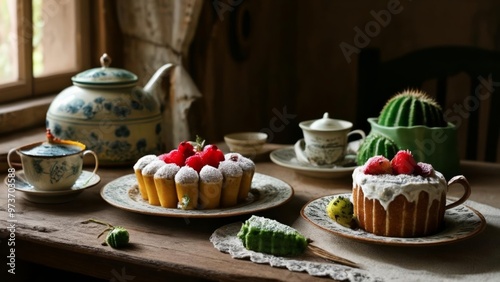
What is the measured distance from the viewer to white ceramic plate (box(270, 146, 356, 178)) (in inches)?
60.4

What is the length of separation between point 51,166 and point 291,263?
0.52m

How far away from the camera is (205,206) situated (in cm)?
129

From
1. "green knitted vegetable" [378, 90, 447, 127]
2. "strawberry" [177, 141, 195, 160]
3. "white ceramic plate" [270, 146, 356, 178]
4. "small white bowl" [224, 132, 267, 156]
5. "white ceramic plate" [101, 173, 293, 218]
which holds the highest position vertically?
"green knitted vegetable" [378, 90, 447, 127]

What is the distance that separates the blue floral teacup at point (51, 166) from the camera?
1.36 metres

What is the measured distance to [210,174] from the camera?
1.27 metres

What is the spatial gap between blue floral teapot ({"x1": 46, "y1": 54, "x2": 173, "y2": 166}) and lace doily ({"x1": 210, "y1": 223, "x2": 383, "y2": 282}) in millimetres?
484

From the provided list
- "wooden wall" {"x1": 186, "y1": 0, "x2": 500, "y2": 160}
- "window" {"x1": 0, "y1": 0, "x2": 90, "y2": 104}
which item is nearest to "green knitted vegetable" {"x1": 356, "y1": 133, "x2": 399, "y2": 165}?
"wooden wall" {"x1": 186, "y1": 0, "x2": 500, "y2": 160}

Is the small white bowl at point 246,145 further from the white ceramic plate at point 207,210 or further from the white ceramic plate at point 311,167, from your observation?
the white ceramic plate at point 207,210

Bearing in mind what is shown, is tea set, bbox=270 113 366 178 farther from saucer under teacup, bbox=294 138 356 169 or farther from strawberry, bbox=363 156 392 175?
strawberry, bbox=363 156 392 175

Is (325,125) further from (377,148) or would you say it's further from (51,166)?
(51,166)

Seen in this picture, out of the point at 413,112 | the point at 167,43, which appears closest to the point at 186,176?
the point at 413,112

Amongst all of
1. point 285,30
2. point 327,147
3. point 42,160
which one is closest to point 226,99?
point 285,30

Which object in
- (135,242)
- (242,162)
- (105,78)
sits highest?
(105,78)

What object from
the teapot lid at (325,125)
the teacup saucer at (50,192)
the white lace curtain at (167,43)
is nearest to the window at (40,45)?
the white lace curtain at (167,43)
